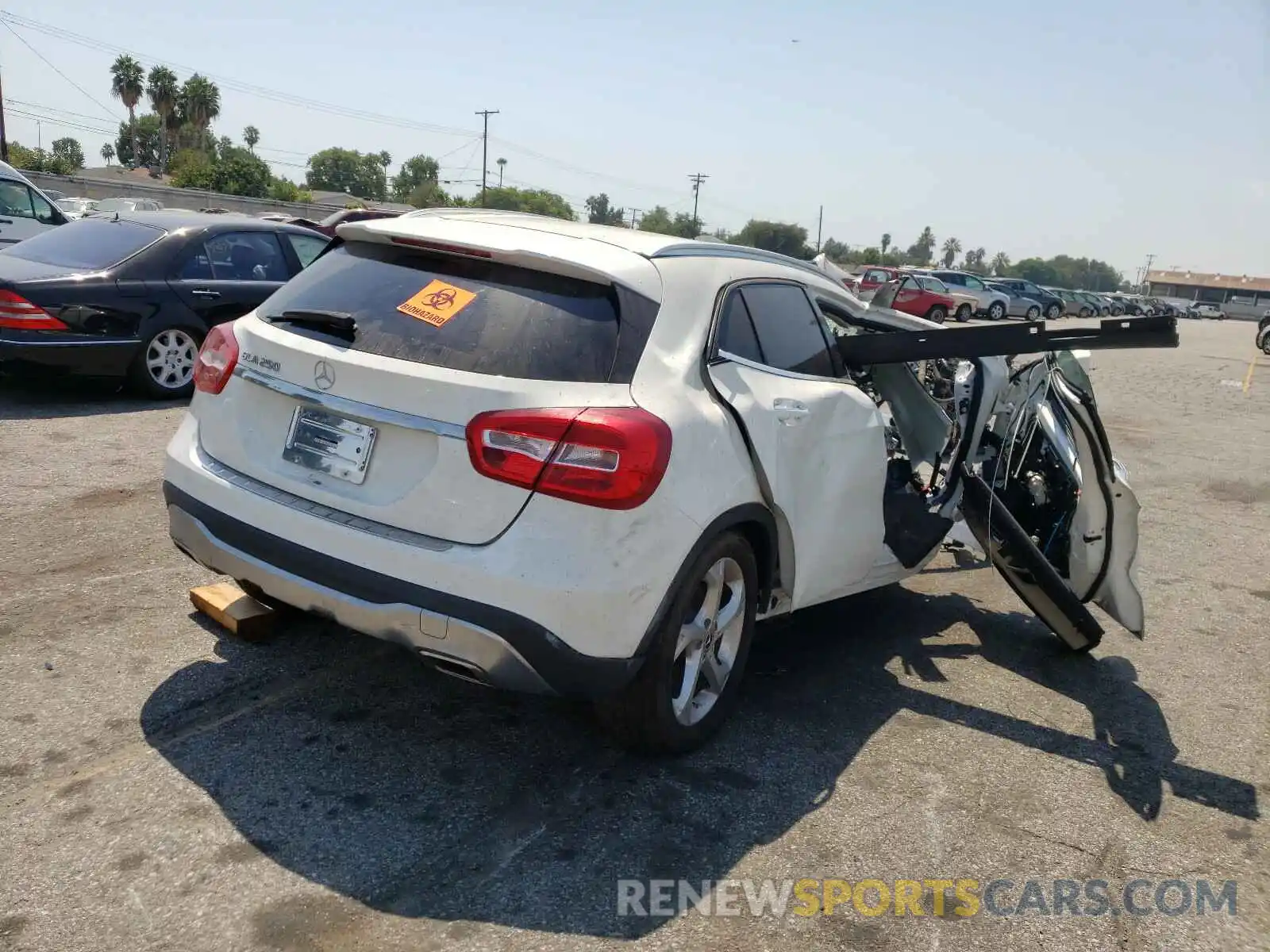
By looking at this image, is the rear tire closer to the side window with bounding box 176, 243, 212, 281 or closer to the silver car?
the side window with bounding box 176, 243, 212, 281

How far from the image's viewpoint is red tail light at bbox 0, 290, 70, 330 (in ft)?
24.8

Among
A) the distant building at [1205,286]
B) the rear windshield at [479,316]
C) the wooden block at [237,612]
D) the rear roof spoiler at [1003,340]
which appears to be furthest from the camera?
the distant building at [1205,286]

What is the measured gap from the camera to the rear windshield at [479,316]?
3.15m

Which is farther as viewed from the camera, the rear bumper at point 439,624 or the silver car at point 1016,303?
the silver car at point 1016,303

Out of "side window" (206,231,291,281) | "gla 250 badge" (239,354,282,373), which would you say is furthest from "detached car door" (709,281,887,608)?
"side window" (206,231,291,281)

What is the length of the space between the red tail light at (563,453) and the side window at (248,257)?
21.8ft

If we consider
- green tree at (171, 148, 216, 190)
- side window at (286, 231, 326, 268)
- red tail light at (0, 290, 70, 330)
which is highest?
green tree at (171, 148, 216, 190)

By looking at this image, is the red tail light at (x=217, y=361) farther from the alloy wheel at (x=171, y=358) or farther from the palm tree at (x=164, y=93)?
the palm tree at (x=164, y=93)

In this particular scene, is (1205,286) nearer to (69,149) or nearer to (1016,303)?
(1016,303)

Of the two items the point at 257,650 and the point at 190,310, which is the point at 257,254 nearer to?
the point at 190,310

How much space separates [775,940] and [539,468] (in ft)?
4.58

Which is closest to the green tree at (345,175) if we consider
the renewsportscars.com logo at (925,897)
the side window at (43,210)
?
the side window at (43,210)

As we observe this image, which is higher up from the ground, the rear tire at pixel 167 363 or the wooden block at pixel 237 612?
the rear tire at pixel 167 363

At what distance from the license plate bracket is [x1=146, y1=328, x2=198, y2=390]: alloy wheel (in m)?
5.72
